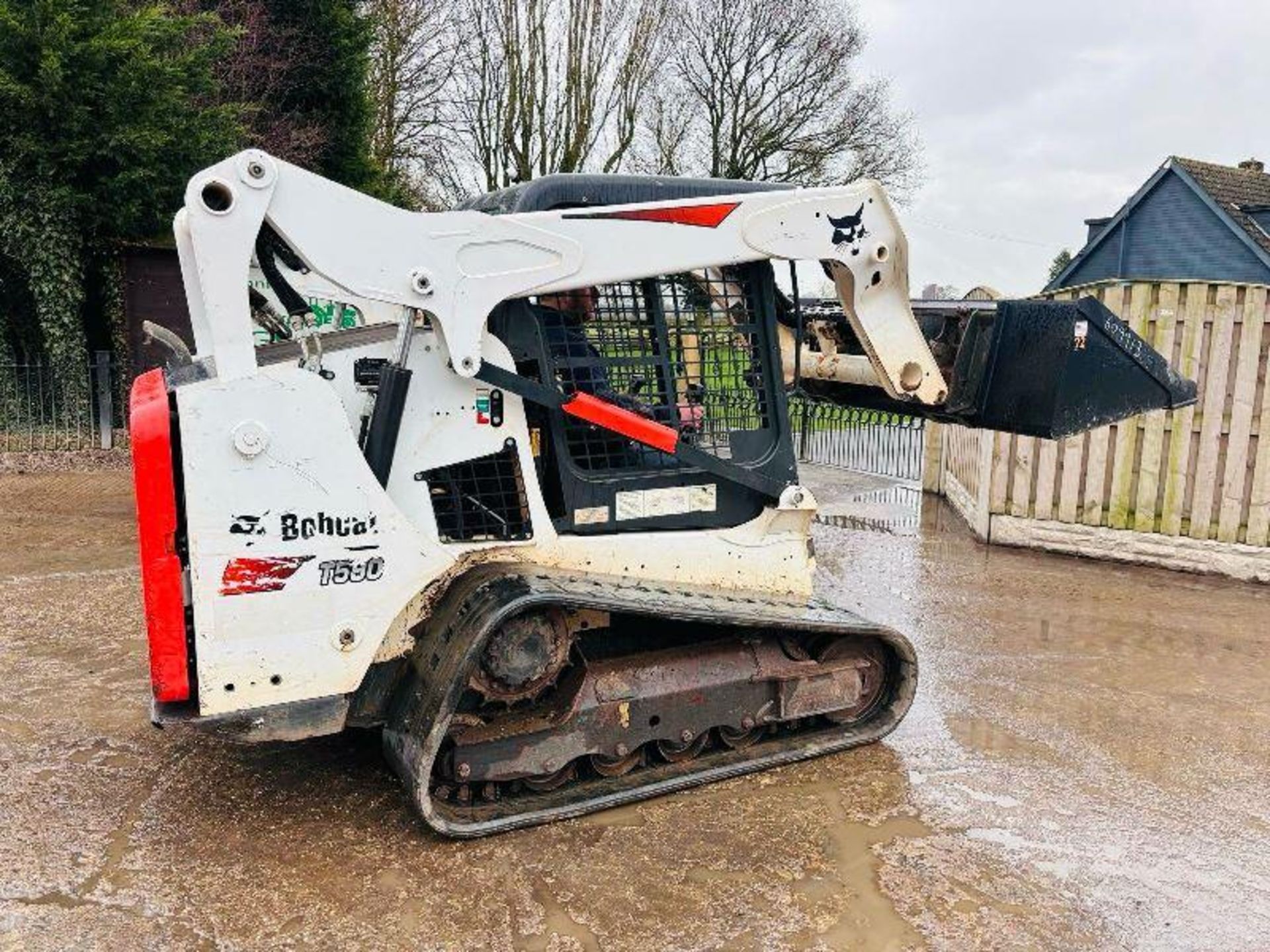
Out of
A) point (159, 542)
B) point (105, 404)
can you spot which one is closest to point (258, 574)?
point (159, 542)

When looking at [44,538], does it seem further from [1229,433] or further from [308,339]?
[1229,433]

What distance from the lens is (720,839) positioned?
144 inches

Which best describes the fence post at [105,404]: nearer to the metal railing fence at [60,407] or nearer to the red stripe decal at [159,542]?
the metal railing fence at [60,407]

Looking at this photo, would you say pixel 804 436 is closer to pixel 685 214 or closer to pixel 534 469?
pixel 685 214

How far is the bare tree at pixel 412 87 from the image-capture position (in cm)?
2020

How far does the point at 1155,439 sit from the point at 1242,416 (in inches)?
23.3

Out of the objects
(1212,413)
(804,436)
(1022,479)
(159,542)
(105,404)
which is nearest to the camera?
(159,542)

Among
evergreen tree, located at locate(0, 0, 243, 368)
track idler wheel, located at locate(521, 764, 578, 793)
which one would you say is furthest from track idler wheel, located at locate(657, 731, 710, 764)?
evergreen tree, located at locate(0, 0, 243, 368)

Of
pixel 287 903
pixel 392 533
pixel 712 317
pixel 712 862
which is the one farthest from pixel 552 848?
pixel 712 317

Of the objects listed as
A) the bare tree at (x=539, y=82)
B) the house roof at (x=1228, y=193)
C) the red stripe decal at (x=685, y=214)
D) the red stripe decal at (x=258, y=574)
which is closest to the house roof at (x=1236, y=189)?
the house roof at (x=1228, y=193)

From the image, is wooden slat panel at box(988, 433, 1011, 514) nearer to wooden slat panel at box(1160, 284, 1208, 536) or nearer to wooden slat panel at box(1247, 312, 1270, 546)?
wooden slat panel at box(1160, 284, 1208, 536)

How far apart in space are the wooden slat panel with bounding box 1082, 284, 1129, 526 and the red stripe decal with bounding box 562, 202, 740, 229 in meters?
5.24

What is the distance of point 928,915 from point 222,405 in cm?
273

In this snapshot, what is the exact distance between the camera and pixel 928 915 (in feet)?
10.6
